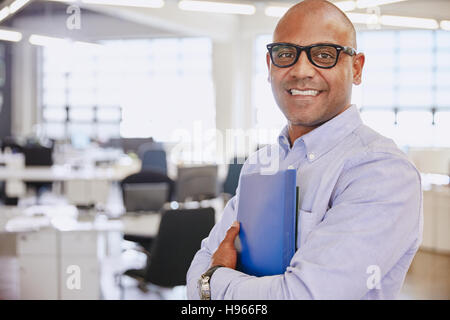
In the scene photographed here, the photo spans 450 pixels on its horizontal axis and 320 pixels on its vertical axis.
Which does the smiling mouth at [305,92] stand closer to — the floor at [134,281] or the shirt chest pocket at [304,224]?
the shirt chest pocket at [304,224]

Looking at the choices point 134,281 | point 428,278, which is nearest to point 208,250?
point 134,281

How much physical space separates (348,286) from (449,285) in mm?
4368

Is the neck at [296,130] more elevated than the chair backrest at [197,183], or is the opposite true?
the neck at [296,130]

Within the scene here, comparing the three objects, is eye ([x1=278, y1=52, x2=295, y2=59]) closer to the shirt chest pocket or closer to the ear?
the ear

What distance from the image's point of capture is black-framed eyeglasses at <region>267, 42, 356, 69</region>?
1102 millimetres

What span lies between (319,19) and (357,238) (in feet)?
1.61

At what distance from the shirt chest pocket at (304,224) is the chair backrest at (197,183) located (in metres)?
3.32

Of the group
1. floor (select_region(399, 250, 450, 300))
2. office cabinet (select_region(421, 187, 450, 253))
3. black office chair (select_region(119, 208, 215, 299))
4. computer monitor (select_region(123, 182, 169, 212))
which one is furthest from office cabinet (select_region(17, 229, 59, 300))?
office cabinet (select_region(421, 187, 450, 253))

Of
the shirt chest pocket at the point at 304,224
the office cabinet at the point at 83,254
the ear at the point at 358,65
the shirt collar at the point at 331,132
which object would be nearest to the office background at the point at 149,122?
the office cabinet at the point at 83,254

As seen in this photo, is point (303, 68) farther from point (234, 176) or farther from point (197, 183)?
point (197, 183)

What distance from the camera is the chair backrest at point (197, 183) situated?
14.5 feet

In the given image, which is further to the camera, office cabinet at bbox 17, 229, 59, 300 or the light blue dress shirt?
office cabinet at bbox 17, 229, 59, 300

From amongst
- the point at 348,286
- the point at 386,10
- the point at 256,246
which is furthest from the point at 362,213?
the point at 386,10

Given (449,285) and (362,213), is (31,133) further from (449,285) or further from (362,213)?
(362,213)
